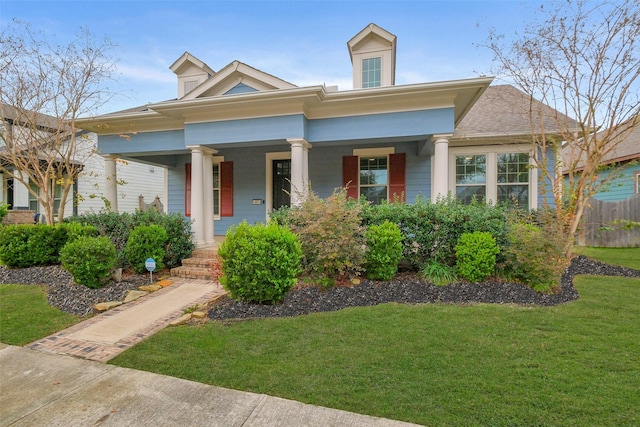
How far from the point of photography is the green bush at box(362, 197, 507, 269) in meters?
4.95

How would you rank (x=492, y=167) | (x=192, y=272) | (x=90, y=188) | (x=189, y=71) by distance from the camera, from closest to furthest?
(x=192, y=272) < (x=492, y=167) < (x=189, y=71) < (x=90, y=188)

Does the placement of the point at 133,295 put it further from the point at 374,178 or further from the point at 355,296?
the point at 374,178

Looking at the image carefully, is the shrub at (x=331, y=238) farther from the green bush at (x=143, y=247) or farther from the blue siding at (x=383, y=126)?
the green bush at (x=143, y=247)

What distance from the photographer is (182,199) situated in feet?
31.7

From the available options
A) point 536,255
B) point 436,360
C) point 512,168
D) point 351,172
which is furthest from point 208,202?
point 512,168

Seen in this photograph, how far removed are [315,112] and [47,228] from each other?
20.8 ft

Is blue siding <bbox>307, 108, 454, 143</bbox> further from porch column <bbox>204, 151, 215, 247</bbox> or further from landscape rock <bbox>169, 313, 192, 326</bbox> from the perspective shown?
landscape rock <bbox>169, 313, 192, 326</bbox>

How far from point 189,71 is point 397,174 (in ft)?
23.6

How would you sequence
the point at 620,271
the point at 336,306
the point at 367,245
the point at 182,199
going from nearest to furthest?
the point at 336,306 < the point at 367,245 < the point at 620,271 < the point at 182,199

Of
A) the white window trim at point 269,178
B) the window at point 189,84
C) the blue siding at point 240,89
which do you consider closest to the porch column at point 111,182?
the window at point 189,84

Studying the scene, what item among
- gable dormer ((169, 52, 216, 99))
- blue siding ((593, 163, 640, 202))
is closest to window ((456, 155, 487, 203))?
blue siding ((593, 163, 640, 202))

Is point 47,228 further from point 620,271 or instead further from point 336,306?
point 620,271

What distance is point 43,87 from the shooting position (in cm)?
704

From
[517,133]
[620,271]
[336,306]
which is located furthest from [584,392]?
[517,133]
